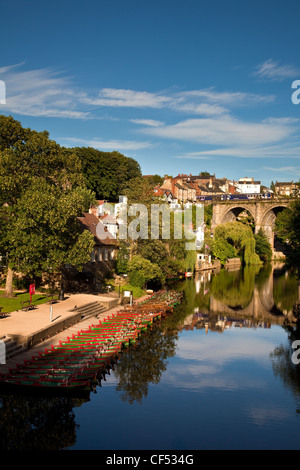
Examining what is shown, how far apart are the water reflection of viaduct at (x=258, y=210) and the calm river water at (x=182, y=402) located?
72.2 m

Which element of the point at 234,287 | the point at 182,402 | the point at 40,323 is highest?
the point at 40,323

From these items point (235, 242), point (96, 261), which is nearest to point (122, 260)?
point (96, 261)

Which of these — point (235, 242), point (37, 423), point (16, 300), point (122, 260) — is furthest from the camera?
point (235, 242)

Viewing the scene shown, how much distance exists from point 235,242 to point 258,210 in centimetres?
2054

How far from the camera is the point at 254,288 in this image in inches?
2247

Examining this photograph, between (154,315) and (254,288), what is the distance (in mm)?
26483

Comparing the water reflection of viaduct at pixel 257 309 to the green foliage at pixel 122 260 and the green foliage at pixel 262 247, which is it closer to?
the green foliage at pixel 122 260

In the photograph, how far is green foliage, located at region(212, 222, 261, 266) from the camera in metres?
81.2

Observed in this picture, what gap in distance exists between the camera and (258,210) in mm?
104375

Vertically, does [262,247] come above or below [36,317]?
above

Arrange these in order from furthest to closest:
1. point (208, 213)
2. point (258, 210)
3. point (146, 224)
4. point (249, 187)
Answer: point (249, 187), point (208, 213), point (258, 210), point (146, 224)

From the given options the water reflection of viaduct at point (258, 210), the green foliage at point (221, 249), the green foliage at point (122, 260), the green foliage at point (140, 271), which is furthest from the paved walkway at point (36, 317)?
the water reflection of viaduct at point (258, 210)

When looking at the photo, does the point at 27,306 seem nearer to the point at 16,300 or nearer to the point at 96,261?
the point at 16,300

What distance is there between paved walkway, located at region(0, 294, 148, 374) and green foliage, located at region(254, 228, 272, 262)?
2668 inches
